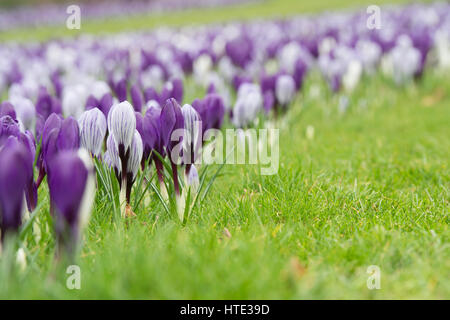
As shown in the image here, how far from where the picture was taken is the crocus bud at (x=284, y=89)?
192 inches

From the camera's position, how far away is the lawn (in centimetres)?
193

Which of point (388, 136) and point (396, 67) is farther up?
point (396, 67)

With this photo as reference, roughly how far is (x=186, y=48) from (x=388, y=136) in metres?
4.68

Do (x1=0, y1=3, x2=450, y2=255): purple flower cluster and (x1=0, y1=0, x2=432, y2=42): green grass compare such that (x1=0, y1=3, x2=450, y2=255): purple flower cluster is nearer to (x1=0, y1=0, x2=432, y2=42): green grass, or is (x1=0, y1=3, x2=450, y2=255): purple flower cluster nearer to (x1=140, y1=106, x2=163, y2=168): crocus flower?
(x1=140, y1=106, x2=163, y2=168): crocus flower

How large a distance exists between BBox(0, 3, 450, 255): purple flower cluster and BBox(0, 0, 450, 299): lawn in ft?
0.69

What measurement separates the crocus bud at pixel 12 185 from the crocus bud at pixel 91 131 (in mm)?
626

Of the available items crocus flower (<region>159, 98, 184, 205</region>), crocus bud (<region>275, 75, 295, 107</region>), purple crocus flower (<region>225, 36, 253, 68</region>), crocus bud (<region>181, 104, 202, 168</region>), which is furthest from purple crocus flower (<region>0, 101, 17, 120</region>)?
purple crocus flower (<region>225, 36, 253, 68</region>)

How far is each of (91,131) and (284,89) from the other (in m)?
2.66

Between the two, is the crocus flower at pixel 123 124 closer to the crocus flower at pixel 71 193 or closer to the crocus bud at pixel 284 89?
the crocus flower at pixel 71 193

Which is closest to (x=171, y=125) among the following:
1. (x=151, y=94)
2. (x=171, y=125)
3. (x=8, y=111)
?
(x=171, y=125)

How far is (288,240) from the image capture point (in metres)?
2.53

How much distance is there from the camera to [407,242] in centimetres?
248
